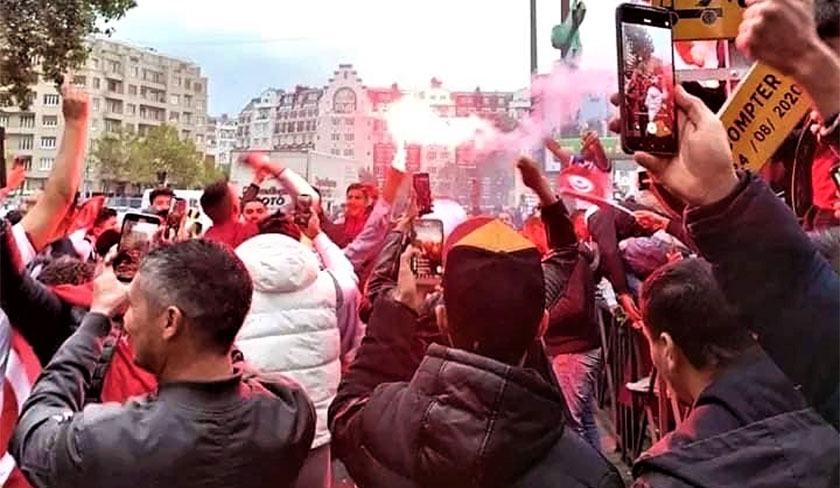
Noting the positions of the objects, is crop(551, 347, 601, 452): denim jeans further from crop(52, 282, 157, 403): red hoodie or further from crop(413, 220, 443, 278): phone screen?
crop(52, 282, 157, 403): red hoodie

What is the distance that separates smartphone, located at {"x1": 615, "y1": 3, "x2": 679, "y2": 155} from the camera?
→ 924mm

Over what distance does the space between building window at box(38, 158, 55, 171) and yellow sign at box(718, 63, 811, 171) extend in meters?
1.04

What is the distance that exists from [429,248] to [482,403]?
32 cm

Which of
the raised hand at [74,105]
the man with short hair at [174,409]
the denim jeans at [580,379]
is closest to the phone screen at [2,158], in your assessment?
the raised hand at [74,105]

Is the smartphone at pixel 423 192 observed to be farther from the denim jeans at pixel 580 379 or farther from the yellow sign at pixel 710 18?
the denim jeans at pixel 580 379

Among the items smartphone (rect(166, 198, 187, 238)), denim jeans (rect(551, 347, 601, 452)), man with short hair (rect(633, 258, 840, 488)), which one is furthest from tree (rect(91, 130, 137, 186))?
denim jeans (rect(551, 347, 601, 452))

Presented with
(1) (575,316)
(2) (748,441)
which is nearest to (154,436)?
(2) (748,441)

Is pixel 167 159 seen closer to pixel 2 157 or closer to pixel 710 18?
pixel 2 157

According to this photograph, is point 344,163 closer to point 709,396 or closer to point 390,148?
point 390,148

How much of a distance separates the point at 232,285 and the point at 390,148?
1.89 feet

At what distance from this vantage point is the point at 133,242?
1363 millimetres

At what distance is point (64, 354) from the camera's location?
128cm

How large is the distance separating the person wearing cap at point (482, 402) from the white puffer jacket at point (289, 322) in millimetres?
402

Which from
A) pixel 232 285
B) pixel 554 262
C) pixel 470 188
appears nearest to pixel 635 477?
pixel 554 262
